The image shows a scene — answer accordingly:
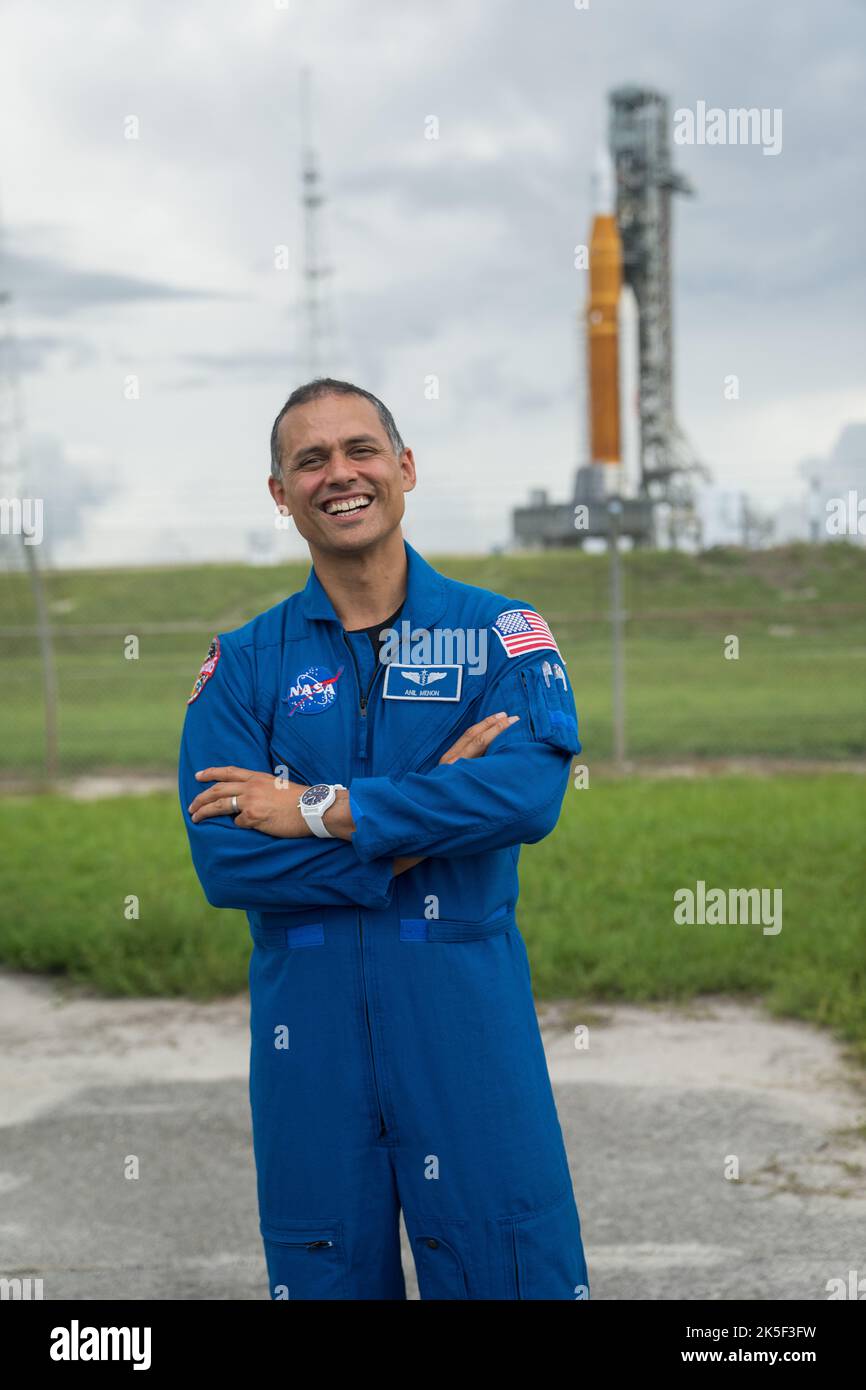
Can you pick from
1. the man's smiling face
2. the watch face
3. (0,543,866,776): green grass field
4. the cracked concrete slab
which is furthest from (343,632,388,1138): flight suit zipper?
(0,543,866,776): green grass field

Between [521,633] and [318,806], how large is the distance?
560 mm

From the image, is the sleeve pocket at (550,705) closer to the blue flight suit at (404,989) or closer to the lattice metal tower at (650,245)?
the blue flight suit at (404,989)

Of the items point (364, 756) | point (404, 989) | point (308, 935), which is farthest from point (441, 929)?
point (364, 756)

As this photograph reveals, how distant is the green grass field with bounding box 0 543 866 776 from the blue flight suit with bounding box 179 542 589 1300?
10181mm

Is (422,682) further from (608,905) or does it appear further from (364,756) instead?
(608,905)

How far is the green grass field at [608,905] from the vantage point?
6418 millimetres

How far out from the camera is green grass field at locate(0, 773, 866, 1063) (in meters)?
6.42

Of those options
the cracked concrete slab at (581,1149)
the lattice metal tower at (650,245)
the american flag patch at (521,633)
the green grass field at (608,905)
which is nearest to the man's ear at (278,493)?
the american flag patch at (521,633)

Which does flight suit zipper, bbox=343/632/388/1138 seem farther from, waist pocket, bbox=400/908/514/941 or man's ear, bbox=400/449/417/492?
man's ear, bbox=400/449/417/492

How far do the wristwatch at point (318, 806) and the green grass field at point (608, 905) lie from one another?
3544 mm

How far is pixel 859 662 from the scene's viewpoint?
72.1 ft

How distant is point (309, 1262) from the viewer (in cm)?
272
